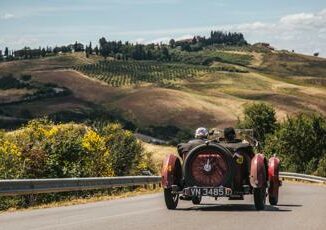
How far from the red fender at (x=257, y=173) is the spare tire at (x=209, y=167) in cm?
41

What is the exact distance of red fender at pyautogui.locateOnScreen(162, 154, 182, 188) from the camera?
13.4m

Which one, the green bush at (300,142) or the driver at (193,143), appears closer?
the driver at (193,143)

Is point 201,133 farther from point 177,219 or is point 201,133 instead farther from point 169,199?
point 177,219

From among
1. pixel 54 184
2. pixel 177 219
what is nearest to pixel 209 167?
pixel 177 219

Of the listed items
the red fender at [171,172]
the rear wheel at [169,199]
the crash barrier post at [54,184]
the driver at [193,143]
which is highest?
the driver at [193,143]

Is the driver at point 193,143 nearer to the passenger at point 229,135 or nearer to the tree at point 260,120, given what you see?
the passenger at point 229,135

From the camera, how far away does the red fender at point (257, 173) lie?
13.2 metres

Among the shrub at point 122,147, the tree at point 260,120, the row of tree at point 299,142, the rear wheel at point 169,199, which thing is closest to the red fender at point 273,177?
the rear wheel at point 169,199

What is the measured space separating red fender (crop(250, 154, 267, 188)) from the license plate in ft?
1.76

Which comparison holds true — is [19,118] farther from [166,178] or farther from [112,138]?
[166,178]

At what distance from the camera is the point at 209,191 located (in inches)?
521

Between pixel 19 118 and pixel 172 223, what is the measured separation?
5894 inches

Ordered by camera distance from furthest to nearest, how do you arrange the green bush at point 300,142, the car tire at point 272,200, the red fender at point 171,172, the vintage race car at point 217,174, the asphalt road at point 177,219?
1. the green bush at point 300,142
2. the car tire at point 272,200
3. the red fender at point 171,172
4. the vintage race car at point 217,174
5. the asphalt road at point 177,219

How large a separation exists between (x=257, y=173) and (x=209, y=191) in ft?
3.40
